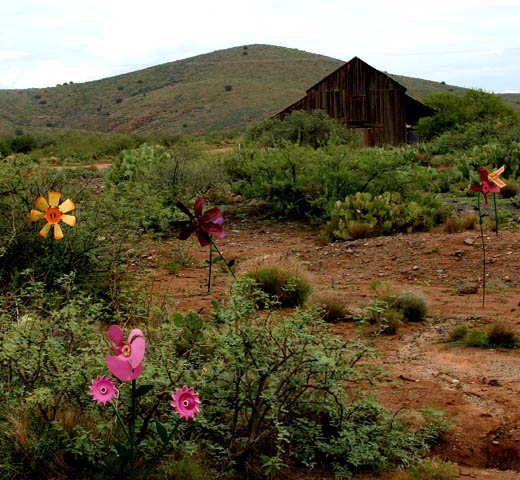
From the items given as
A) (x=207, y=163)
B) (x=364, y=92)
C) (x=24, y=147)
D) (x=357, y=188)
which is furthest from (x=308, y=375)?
(x=24, y=147)

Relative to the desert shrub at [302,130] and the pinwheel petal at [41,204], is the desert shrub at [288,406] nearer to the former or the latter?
the pinwheel petal at [41,204]

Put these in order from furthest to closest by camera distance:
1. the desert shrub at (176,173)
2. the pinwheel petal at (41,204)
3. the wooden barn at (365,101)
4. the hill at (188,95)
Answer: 1. the hill at (188,95)
2. the wooden barn at (365,101)
3. the desert shrub at (176,173)
4. the pinwheel petal at (41,204)

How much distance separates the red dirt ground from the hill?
158ft

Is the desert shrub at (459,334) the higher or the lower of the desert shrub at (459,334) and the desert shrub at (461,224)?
the lower

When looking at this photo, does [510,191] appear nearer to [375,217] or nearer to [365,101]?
[375,217]

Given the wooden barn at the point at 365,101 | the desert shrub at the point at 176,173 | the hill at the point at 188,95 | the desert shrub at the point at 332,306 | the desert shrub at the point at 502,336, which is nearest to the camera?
the desert shrub at the point at 502,336

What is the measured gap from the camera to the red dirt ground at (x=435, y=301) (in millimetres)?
4016

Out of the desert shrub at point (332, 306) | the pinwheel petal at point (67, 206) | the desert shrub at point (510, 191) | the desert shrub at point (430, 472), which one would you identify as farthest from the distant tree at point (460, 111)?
the desert shrub at point (430, 472)

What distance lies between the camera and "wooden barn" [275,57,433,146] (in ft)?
94.3

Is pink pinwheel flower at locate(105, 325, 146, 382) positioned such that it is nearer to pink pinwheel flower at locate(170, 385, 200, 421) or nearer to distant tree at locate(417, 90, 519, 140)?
pink pinwheel flower at locate(170, 385, 200, 421)

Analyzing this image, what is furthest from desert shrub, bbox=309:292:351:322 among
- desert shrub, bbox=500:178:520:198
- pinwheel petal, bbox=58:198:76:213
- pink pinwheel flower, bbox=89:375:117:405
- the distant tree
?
the distant tree

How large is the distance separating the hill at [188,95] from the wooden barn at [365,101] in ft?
94.7

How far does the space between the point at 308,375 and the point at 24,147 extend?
111 feet

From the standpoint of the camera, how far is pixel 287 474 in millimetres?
3287
